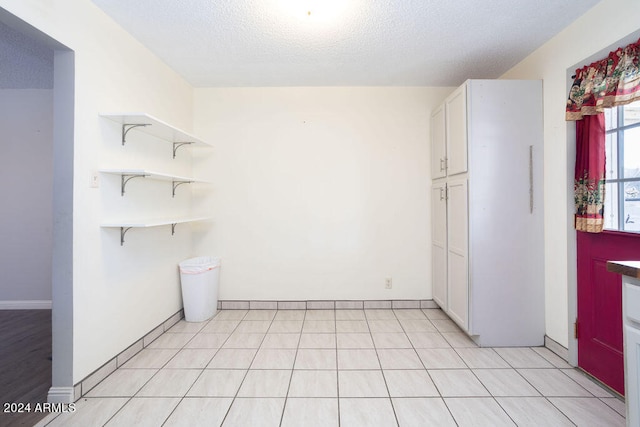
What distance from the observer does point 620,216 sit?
5.74 feet

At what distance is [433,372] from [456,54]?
2578 mm

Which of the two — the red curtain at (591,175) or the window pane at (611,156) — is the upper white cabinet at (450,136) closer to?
the red curtain at (591,175)

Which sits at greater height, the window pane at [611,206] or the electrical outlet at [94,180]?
the electrical outlet at [94,180]

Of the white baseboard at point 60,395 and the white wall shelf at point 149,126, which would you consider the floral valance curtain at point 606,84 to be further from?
the white baseboard at point 60,395

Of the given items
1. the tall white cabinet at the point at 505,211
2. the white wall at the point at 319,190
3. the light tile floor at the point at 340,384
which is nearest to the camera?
the light tile floor at the point at 340,384

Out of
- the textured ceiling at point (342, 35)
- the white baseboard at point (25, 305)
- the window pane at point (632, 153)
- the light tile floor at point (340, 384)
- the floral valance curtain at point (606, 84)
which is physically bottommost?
the light tile floor at point (340, 384)

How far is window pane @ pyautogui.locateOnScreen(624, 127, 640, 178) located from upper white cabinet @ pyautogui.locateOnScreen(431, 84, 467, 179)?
2.96 feet

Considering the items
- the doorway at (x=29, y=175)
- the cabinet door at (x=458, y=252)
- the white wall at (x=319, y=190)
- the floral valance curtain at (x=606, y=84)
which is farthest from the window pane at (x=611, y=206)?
the doorway at (x=29, y=175)

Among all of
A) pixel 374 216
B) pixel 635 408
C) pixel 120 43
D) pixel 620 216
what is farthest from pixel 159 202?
pixel 620 216

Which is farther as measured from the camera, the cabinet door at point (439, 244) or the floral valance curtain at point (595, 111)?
the cabinet door at point (439, 244)

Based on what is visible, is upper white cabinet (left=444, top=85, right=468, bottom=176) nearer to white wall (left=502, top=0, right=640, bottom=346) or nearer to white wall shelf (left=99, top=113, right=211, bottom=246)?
white wall (left=502, top=0, right=640, bottom=346)

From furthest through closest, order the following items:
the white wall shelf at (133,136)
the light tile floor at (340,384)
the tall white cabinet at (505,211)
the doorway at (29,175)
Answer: the doorway at (29,175) < the tall white cabinet at (505,211) < the white wall shelf at (133,136) < the light tile floor at (340,384)

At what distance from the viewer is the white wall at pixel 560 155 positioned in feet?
6.22

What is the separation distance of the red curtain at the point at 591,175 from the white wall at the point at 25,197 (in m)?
5.02
